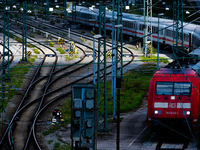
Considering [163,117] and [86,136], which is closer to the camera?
[86,136]

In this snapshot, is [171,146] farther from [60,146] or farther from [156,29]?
[156,29]

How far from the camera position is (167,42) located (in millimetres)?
61312

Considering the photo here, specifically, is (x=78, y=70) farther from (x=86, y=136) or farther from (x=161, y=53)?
(x=86, y=136)

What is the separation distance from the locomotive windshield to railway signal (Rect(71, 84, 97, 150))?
8.73 metres

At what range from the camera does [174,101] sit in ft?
83.4

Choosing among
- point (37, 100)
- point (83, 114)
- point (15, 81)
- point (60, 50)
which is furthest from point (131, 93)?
point (60, 50)

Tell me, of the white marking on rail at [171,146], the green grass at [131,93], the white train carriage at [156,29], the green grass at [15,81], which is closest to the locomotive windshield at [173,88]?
the white marking on rail at [171,146]

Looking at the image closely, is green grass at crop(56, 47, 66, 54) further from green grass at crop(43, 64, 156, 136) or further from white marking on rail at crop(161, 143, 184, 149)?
white marking on rail at crop(161, 143, 184, 149)

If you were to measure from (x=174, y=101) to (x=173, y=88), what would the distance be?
2.01 feet

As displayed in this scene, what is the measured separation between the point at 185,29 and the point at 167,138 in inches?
1298

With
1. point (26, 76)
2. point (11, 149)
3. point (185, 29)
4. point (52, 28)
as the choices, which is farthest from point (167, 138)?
point (52, 28)

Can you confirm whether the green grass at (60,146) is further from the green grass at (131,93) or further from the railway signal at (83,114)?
the railway signal at (83,114)

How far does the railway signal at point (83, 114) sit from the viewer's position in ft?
55.6

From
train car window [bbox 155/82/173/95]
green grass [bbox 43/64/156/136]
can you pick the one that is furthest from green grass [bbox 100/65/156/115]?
train car window [bbox 155/82/173/95]
